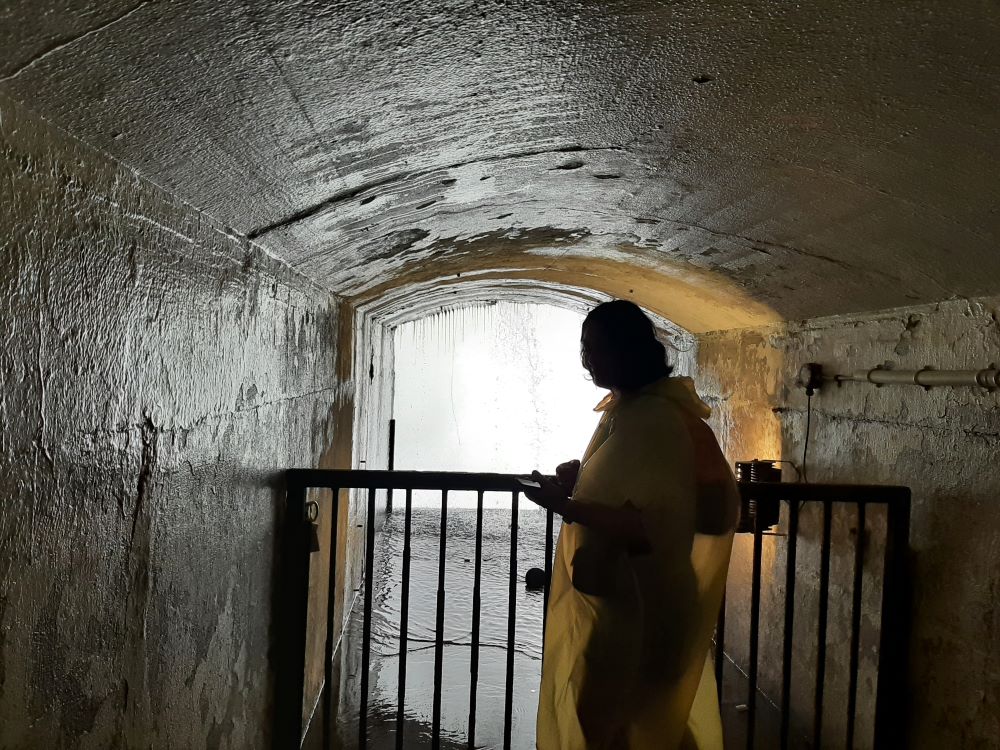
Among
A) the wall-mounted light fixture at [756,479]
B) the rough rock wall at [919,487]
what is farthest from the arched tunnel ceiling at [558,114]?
the wall-mounted light fixture at [756,479]

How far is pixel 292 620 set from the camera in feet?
9.29

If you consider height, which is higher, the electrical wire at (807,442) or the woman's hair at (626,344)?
the woman's hair at (626,344)

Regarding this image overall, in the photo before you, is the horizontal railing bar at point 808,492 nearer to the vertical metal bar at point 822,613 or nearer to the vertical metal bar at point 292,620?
the vertical metal bar at point 822,613

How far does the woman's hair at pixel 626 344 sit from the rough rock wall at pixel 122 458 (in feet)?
3.42

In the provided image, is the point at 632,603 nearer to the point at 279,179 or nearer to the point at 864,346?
the point at 279,179

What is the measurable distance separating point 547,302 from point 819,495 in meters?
6.22

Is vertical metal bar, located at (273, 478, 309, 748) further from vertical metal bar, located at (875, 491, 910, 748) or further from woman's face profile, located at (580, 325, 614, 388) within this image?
vertical metal bar, located at (875, 491, 910, 748)

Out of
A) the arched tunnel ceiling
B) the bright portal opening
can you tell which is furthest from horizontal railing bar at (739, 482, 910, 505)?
the bright portal opening

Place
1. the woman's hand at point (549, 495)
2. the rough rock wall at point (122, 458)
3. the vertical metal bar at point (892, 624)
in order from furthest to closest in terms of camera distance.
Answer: the vertical metal bar at point (892, 624) < the woman's hand at point (549, 495) < the rough rock wall at point (122, 458)

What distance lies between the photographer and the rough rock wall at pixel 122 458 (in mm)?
1129

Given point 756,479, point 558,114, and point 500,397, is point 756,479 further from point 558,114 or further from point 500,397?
point 500,397

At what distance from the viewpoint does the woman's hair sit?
1970 millimetres

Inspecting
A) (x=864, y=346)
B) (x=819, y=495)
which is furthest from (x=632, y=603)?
(x=864, y=346)

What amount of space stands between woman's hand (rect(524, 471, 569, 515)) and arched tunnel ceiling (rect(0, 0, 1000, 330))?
0.99 m
